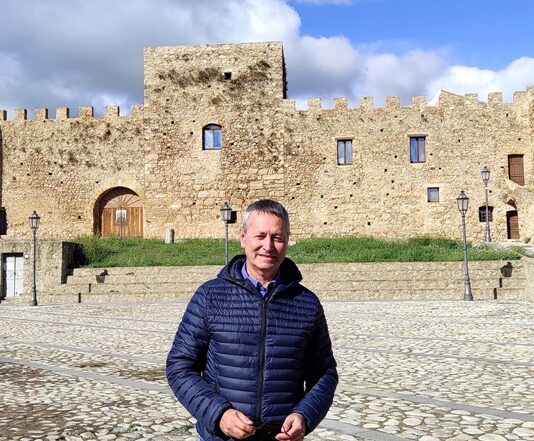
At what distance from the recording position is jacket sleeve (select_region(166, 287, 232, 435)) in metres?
2.35

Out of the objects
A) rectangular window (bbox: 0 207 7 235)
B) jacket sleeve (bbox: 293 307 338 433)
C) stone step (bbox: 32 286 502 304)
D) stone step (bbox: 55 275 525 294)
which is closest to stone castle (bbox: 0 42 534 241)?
rectangular window (bbox: 0 207 7 235)

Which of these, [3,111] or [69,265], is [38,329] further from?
[3,111]

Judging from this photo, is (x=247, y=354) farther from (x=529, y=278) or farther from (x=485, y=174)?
(x=485, y=174)

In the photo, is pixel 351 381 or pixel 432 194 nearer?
pixel 351 381

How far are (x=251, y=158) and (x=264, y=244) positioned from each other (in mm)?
26174

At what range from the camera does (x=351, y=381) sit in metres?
6.17

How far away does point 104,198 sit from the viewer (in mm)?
29562

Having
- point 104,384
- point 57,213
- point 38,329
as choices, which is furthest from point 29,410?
point 57,213

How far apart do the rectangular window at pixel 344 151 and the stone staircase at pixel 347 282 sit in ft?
31.9

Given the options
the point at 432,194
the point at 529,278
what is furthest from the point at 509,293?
the point at 432,194

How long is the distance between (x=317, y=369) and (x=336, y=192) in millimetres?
25779

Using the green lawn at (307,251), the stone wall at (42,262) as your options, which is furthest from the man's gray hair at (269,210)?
the stone wall at (42,262)

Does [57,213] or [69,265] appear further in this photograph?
[57,213]

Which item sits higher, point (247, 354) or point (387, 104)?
point (387, 104)
